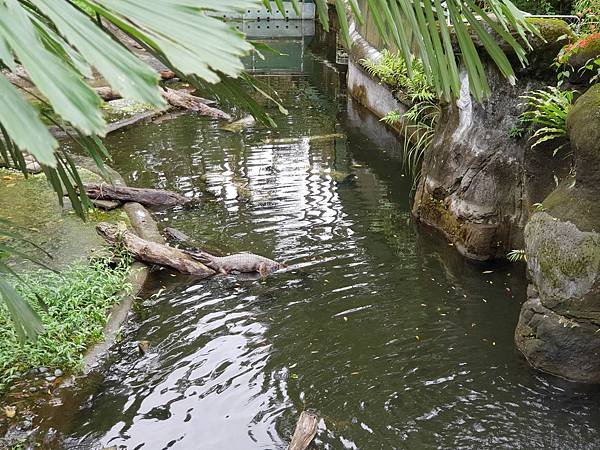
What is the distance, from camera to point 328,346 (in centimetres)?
558

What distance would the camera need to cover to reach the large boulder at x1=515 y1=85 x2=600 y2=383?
4.97m

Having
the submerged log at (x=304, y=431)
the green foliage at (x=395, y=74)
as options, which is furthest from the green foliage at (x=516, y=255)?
the green foliage at (x=395, y=74)

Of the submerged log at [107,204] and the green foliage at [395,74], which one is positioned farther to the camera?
the green foliage at [395,74]

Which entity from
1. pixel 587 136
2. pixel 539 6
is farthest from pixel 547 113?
pixel 539 6

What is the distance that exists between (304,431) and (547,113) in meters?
3.74

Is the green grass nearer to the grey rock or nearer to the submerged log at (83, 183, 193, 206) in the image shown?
the submerged log at (83, 183, 193, 206)

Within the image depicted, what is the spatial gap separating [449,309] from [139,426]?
296cm

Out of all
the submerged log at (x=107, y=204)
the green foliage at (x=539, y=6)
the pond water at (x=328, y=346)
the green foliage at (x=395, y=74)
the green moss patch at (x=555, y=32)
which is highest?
the green foliage at (x=539, y=6)

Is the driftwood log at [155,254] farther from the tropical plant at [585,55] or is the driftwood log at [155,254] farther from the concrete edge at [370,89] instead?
the concrete edge at [370,89]

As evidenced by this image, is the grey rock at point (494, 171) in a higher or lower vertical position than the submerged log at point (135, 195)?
higher

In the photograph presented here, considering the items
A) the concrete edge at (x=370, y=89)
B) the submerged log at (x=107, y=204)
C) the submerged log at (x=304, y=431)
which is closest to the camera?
the submerged log at (x=304, y=431)

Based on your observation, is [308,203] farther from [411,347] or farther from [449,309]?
[411,347]

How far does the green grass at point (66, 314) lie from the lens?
4.91 meters

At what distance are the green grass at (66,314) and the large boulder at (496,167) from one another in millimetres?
3477
